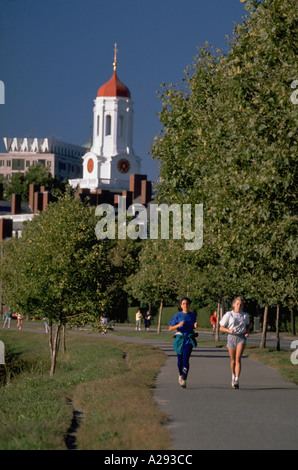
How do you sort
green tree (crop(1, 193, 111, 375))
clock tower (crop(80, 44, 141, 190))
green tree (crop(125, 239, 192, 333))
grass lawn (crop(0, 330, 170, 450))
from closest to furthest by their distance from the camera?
1. grass lawn (crop(0, 330, 170, 450))
2. green tree (crop(1, 193, 111, 375))
3. green tree (crop(125, 239, 192, 333))
4. clock tower (crop(80, 44, 141, 190))

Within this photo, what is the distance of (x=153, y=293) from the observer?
5797 centimetres

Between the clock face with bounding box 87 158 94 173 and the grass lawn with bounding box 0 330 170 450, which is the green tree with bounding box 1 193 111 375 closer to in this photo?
the grass lawn with bounding box 0 330 170 450

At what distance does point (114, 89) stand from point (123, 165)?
585 inches

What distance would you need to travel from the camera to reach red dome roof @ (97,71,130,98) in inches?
6516

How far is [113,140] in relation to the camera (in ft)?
541

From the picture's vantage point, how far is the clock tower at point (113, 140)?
6275 inches

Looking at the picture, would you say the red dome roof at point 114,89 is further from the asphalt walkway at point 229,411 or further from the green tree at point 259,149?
the asphalt walkway at point 229,411

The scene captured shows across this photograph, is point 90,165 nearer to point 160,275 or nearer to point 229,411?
point 160,275

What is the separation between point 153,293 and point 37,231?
21077mm

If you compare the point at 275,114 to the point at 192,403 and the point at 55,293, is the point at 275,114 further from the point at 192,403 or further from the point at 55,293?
the point at 55,293

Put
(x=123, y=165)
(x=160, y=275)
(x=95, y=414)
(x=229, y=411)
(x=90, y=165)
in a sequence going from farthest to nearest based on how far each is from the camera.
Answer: (x=123, y=165) < (x=90, y=165) < (x=160, y=275) < (x=229, y=411) < (x=95, y=414)

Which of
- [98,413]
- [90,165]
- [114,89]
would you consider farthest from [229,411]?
[114,89]

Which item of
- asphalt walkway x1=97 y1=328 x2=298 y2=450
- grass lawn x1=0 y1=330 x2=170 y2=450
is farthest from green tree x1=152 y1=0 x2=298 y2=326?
grass lawn x1=0 y1=330 x2=170 y2=450

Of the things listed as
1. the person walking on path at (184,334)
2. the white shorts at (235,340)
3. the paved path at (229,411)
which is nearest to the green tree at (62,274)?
the paved path at (229,411)
